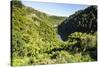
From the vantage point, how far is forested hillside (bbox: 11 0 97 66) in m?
2.57

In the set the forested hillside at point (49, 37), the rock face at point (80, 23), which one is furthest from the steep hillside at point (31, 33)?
the rock face at point (80, 23)

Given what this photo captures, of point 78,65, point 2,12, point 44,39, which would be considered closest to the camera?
point 2,12

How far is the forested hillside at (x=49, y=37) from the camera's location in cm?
257

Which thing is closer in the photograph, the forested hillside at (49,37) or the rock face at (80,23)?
the forested hillside at (49,37)

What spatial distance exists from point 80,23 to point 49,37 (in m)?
0.49

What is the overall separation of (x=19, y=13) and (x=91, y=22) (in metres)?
1.03

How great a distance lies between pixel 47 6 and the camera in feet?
9.03

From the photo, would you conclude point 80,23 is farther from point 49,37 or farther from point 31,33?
point 31,33

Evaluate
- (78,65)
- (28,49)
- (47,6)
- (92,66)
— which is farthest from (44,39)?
(92,66)

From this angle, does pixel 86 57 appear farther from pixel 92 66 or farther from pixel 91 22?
pixel 91 22

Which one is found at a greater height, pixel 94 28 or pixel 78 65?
pixel 94 28

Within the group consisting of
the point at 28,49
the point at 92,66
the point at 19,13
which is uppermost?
the point at 19,13

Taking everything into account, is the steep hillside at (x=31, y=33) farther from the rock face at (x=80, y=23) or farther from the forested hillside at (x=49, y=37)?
the rock face at (x=80, y=23)

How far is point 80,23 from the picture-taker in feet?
9.66
